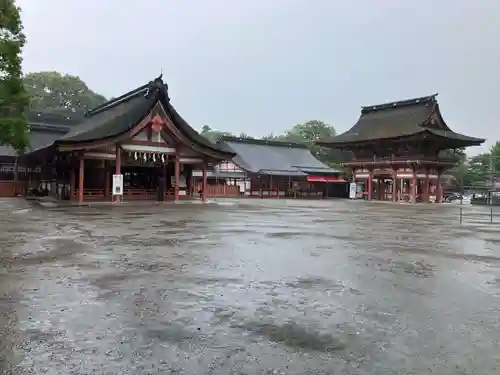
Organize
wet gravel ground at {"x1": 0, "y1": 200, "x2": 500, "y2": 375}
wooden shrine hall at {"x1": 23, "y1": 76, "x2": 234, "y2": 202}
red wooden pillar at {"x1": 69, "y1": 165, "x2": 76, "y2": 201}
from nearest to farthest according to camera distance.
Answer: wet gravel ground at {"x1": 0, "y1": 200, "x2": 500, "y2": 375}, wooden shrine hall at {"x1": 23, "y1": 76, "x2": 234, "y2": 202}, red wooden pillar at {"x1": 69, "y1": 165, "x2": 76, "y2": 201}

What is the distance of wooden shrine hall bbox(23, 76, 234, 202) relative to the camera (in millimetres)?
25359

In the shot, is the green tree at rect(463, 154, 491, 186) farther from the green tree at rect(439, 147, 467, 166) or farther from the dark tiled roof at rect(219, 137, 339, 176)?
the dark tiled roof at rect(219, 137, 339, 176)

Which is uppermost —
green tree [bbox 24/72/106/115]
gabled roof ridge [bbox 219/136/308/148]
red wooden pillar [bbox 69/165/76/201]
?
green tree [bbox 24/72/106/115]

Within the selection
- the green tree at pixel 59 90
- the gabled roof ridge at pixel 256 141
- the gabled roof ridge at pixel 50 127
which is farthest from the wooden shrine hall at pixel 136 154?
the green tree at pixel 59 90

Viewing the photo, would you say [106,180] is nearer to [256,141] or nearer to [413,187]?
[413,187]

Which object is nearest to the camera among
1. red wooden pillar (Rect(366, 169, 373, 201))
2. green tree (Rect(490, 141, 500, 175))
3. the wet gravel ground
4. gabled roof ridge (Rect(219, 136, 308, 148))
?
the wet gravel ground

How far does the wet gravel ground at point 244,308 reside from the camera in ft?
11.5

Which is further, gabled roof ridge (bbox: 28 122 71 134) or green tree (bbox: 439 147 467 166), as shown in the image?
green tree (bbox: 439 147 467 166)

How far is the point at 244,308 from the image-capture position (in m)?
5.00

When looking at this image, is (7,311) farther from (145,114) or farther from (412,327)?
(145,114)

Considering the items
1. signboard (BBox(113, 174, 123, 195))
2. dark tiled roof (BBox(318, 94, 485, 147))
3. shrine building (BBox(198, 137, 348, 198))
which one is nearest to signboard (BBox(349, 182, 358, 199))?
dark tiled roof (BBox(318, 94, 485, 147))

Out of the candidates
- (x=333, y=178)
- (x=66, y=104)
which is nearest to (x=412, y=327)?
(x=333, y=178)

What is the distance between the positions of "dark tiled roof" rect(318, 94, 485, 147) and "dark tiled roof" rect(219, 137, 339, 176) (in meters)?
5.69

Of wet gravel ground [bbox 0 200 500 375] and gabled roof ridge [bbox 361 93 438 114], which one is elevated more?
gabled roof ridge [bbox 361 93 438 114]
